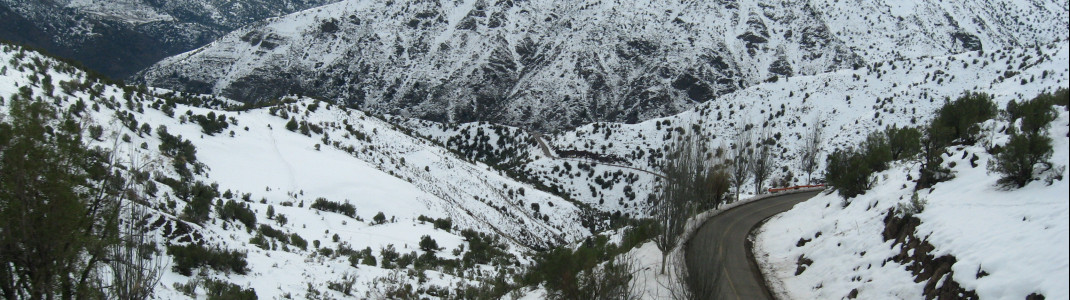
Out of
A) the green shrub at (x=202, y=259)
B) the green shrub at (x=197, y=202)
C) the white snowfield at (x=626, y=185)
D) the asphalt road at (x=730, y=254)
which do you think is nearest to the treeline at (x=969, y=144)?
the white snowfield at (x=626, y=185)

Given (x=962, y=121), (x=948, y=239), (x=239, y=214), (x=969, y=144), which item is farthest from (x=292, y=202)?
(x=962, y=121)

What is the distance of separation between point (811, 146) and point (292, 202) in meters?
46.6

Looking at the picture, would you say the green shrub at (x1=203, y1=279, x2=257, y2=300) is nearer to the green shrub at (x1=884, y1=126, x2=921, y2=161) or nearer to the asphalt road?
the asphalt road

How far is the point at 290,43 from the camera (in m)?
138

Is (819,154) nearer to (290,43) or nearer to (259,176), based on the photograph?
(259,176)

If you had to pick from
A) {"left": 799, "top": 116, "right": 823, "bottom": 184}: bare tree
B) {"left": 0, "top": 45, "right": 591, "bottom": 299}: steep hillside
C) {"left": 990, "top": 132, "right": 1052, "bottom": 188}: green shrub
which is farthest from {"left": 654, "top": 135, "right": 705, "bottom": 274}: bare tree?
{"left": 799, "top": 116, "right": 823, "bottom": 184}: bare tree

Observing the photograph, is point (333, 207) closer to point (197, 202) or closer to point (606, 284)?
point (197, 202)

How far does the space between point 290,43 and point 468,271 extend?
134744mm

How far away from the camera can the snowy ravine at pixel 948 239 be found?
8656mm

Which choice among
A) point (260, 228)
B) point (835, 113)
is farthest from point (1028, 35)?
point (260, 228)

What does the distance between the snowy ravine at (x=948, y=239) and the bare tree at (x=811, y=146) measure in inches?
1084

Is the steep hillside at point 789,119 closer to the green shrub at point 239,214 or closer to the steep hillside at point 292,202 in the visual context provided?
the steep hillside at point 292,202

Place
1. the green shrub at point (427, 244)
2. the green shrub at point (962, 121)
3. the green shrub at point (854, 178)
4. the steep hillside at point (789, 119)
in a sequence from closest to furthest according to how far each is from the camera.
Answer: the green shrub at point (962, 121), the green shrub at point (854, 178), the green shrub at point (427, 244), the steep hillside at point (789, 119)

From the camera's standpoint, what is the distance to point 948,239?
11.3m
